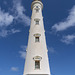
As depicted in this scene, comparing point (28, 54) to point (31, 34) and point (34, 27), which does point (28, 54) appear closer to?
point (31, 34)

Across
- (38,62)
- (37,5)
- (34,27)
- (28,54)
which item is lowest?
(38,62)

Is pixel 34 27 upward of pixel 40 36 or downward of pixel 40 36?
upward

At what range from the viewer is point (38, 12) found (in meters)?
18.8

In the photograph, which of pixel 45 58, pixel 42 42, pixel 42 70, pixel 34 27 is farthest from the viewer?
pixel 34 27

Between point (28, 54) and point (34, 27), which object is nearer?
point (28, 54)

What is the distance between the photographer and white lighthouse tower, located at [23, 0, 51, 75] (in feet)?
45.1

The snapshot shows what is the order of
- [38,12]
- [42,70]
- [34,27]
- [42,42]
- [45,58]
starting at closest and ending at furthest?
[42,70]
[45,58]
[42,42]
[34,27]
[38,12]

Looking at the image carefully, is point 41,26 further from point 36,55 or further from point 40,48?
point 36,55

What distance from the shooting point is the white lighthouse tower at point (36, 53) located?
45.1ft

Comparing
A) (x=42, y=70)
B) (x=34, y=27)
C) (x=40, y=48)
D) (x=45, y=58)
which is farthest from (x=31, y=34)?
(x=42, y=70)

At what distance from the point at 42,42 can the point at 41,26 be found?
2.91 meters

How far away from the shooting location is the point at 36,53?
14.6 metres

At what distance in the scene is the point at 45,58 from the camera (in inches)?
583

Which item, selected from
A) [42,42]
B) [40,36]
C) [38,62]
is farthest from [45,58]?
[40,36]
